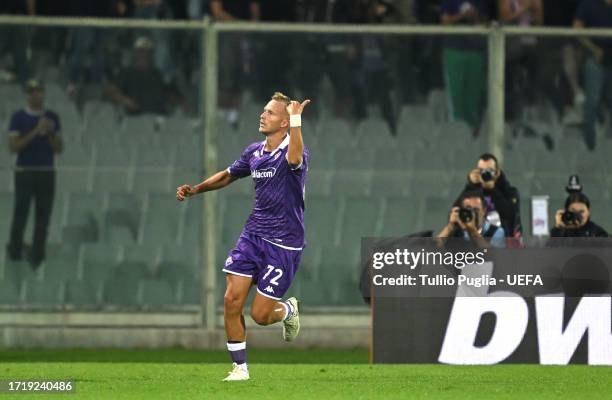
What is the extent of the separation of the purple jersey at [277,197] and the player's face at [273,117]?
160 millimetres

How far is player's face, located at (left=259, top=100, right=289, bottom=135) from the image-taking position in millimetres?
13617

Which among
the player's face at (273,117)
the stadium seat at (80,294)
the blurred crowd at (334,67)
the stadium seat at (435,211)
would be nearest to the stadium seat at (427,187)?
the stadium seat at (435,211)

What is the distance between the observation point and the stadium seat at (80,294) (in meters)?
19.4

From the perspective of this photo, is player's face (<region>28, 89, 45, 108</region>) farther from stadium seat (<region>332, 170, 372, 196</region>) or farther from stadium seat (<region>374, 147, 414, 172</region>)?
stadium seat (<region>374, 147, 414, 172</region>)

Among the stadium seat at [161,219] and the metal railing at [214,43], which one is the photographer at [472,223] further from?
the stadium seat at [161,219]

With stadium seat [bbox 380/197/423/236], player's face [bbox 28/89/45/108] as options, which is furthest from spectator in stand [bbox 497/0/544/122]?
player's face [bbox 28/89/45/108]

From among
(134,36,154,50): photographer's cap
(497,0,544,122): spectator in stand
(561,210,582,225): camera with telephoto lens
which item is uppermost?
(134,36,154,50): photographer's cap

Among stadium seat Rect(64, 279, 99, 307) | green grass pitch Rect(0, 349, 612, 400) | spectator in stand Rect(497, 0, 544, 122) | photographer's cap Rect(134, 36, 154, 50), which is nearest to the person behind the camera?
green grass pitch Rect(0, 349, 612, 400)

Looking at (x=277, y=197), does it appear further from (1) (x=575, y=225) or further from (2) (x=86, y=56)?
(2) (x=86, y=56)

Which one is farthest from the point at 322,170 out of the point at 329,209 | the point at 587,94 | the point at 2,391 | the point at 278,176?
the point at 2,391

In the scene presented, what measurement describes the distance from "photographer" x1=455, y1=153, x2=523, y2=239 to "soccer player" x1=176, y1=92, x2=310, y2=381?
13.9 ft

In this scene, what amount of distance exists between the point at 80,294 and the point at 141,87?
235 centimetres

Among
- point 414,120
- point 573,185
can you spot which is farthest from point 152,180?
point 573,185

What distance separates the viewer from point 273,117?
13633 millimetres
